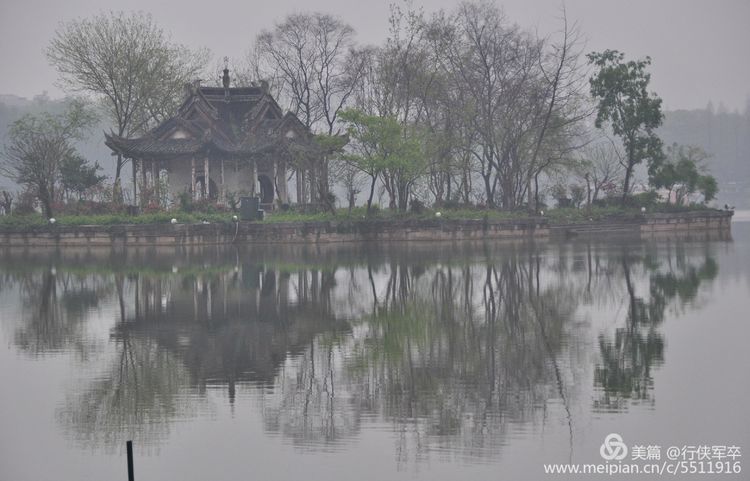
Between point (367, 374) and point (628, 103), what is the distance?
59865 mm

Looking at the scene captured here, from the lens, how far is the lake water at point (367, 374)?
13281mm

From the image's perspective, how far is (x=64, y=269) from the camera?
41.6 m

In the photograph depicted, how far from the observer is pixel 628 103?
7425 centimetres

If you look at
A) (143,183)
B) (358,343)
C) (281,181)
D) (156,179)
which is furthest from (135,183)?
(358,343)

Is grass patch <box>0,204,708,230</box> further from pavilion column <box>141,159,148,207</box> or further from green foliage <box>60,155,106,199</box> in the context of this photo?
green foliage <box>60,155,106,199</box>

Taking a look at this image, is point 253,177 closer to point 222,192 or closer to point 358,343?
point 222,192

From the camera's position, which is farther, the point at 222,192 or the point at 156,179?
the point at 222,192

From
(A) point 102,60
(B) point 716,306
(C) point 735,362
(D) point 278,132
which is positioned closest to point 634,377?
(C) point 735,362

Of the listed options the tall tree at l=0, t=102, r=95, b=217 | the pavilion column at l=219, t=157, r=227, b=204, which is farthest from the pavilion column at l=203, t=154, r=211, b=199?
the tall tree at l=0, t=102, r=95, b=217

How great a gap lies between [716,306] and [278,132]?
4459cm

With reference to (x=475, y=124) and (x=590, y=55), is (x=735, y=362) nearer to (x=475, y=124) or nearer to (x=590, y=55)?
(x=475, y=124)

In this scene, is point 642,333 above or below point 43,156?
below

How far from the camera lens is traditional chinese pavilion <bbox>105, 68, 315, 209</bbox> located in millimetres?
67000

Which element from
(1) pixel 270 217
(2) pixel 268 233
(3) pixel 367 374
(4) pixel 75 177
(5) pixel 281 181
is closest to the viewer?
(3) pixel 367 374
